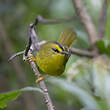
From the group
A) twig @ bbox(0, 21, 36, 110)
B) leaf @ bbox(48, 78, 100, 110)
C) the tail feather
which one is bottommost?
leaf @ bbox(48, 78, 100, 110)

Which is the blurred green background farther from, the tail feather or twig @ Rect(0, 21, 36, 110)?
the tail feather

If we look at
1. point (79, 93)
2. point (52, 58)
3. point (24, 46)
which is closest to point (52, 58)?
point (52, 58)

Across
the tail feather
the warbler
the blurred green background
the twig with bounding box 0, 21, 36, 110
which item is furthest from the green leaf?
the twig with bounding box 0, 21, 36, 110

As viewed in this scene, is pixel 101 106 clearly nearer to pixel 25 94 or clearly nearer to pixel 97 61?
Answer: pixel 97 61

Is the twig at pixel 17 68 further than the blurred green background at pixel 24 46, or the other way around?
the twig at pixel 17 68

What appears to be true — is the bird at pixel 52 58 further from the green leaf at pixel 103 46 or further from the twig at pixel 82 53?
the green leaf at pixel 103 46

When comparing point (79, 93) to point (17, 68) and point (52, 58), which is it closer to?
point (52, 58)

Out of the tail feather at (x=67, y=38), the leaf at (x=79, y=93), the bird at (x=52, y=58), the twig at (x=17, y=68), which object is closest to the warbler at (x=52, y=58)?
the bird at (x=52, y=58)

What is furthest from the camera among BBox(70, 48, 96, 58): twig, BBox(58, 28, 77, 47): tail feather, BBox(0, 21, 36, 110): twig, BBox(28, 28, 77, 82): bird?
BBox(0, 21, 36, 110): twig

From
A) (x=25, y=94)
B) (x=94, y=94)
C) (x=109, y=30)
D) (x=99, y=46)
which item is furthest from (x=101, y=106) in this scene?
(x=25, y=94)

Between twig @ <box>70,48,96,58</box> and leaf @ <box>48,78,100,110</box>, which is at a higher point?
twig @ <box>70,48,96,58</box>

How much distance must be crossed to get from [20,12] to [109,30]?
0.99m

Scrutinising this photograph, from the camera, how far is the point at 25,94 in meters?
3.19

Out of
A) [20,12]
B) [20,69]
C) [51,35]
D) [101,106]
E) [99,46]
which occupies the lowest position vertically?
[101,106]
